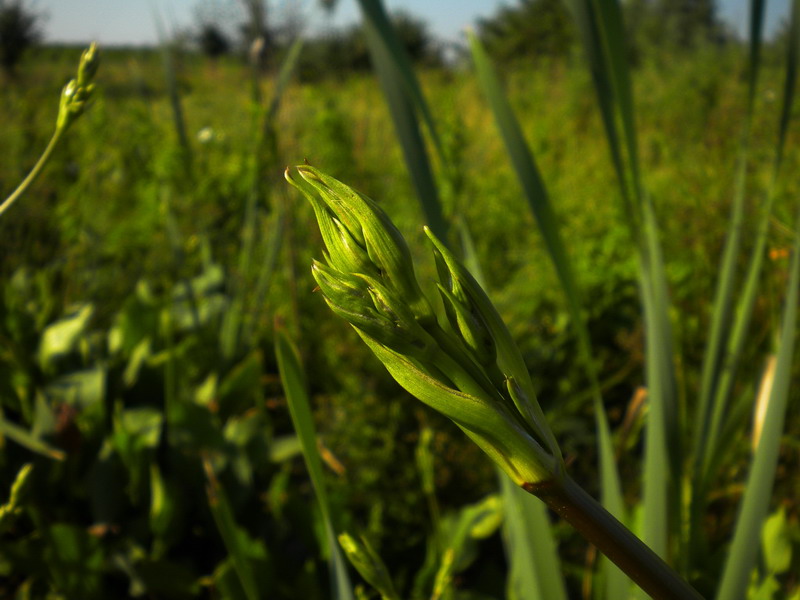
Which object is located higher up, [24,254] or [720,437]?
[24,254]

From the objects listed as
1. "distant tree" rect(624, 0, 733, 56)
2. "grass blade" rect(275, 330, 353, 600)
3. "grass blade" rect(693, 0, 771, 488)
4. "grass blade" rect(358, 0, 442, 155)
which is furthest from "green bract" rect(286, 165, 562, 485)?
"distant tree" rect(624, 0, 733, 56)

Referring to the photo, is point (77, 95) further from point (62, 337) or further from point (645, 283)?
point (62, 337)

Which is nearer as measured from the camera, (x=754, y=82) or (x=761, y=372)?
(x=754, y=82)

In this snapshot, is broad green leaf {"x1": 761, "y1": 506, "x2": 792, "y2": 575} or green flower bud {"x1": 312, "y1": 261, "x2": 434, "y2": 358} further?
broad green leaf {"x1": 761, "y1": 506, "x2": 792, "y2": 575}

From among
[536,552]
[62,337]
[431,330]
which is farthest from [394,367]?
[62,337]

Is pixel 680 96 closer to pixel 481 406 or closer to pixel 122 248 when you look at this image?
pixel 122 248

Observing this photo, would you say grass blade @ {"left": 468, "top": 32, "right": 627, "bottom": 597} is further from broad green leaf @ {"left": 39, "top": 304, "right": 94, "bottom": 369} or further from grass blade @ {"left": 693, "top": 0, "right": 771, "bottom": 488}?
broad green leaf @ {"left": 39, "top": 304, "right": 94, "bottom": 369}

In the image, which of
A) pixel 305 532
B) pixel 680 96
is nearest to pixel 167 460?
pixel 305 532
